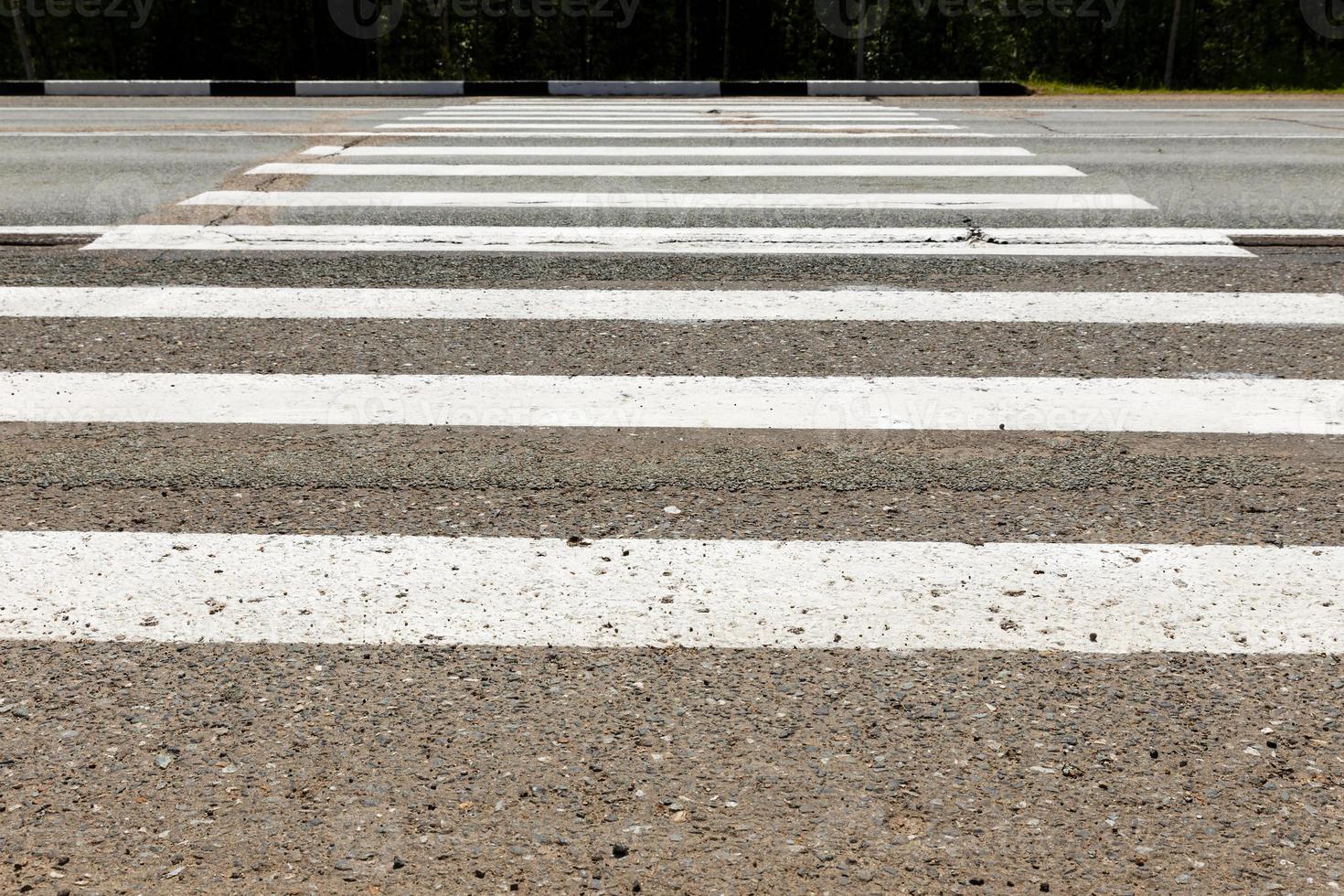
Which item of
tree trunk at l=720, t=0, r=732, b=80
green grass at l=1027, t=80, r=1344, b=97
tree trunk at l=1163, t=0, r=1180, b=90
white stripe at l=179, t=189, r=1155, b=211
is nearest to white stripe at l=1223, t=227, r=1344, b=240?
white stripe at l=179, t=189, r=1155, b=211

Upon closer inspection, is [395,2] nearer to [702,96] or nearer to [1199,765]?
[702,96]

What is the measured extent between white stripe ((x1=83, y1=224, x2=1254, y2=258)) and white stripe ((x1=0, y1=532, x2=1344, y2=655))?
3670 millimetres

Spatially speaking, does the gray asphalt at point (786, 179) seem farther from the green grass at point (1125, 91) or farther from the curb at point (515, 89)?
the curb at point (515, 89)

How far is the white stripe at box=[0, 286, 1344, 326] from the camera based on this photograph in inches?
222

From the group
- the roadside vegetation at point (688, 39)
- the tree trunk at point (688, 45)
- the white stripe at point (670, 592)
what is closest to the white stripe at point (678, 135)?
the tree trunk at point (688, 45)

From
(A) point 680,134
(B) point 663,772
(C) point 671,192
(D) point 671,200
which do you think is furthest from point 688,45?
(B) point 663,772

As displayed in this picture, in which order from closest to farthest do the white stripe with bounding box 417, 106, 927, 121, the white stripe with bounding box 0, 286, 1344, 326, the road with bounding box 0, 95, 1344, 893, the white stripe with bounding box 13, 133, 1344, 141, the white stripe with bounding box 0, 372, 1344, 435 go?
the road with bounding box 0, 95, 1344, 893 → the white stripe with bounding box 0, 372, 1344, 435 → the white stripe with bounding box 0, 286, 1344, 326 → the white stripe with bounding box 13, 133, 1344, 141 → the white stripe with bounding box 417, 106, 927, 121

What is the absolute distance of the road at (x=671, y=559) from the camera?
2363mm

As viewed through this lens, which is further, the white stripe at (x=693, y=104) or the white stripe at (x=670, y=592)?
the white stripe at (x=693, y=104)

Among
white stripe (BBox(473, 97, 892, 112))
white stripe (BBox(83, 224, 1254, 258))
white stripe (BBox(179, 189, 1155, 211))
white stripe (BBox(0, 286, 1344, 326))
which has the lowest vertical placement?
white stripe (BBox(0, 286, 1344, 326))

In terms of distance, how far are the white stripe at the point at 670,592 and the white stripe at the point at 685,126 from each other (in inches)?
353

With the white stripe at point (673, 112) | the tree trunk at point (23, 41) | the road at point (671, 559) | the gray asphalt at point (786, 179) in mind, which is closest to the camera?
the road at point (671, 559)

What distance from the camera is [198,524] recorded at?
3.59m

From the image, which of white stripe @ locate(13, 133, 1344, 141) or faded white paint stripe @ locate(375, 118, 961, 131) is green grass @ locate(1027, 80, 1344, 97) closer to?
white stripe @ locate(13, 133, 1344, 141)
